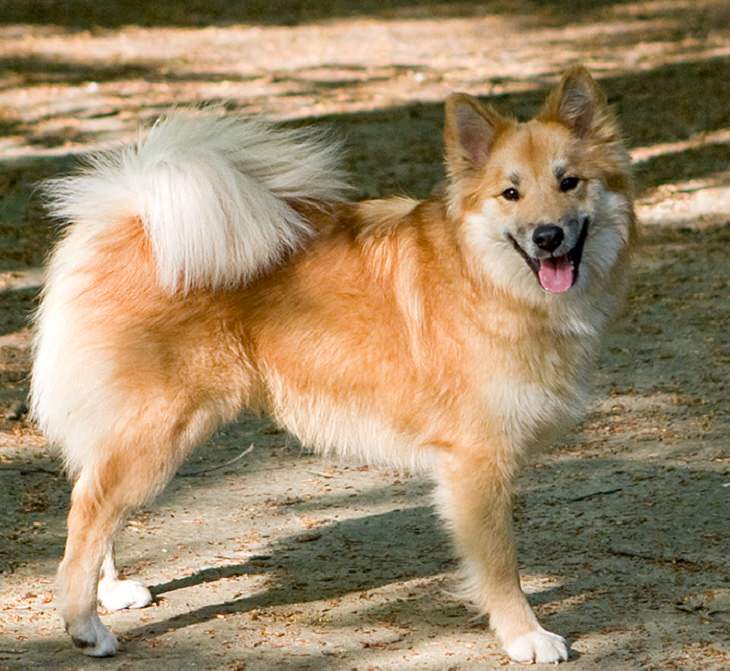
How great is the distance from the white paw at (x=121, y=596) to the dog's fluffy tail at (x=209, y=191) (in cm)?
116

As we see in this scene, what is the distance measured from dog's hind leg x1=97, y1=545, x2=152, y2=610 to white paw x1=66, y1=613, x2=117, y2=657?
1.27 ft

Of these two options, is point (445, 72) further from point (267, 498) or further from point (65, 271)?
point (65, 271)

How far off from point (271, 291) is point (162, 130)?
0.72 metres

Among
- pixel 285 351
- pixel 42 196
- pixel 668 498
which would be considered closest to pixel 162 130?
pixel 285 351

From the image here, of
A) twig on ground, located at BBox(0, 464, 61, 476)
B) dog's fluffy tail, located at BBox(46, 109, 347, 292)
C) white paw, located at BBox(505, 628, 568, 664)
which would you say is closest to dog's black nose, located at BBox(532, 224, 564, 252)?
Answer: dog's fluffy tail, located at BBox(46, 109, 347, 292)

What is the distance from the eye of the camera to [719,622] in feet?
15.1

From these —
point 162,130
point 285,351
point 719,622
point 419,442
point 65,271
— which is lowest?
point 719,622

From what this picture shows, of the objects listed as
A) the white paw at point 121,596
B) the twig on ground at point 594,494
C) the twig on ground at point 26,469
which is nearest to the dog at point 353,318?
the white paw at point 121,596

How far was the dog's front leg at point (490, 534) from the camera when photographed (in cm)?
456

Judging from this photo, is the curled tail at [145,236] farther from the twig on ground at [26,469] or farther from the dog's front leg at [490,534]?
the twig on ground at [26,469]

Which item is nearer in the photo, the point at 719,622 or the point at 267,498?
the point at 719,622

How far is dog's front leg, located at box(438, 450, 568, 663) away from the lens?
4.56 metres

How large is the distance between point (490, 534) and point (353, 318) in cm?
89

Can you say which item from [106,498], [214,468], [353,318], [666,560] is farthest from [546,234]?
[214,468]
